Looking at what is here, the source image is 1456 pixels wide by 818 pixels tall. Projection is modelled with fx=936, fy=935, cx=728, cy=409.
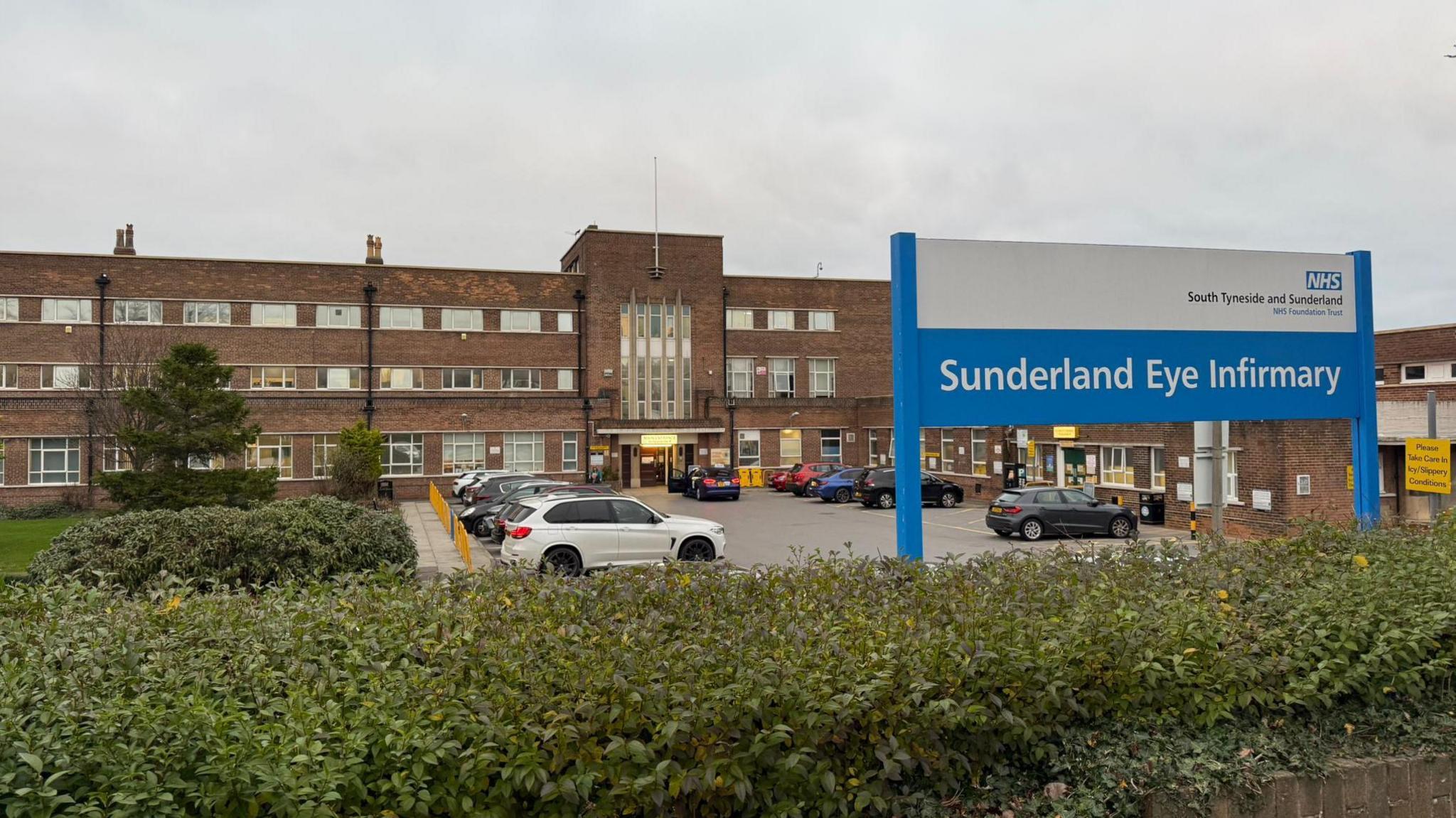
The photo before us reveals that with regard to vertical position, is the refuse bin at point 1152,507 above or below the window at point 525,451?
below

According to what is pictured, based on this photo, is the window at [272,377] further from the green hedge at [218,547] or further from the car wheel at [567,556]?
the green hedge at [218,547]

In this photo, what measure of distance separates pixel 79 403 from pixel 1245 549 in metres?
43.7

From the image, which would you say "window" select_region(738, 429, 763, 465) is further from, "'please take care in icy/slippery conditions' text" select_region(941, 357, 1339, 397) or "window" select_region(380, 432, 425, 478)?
"'please take care in icy/slippery conditions' text" select_region(941, 357, 1339, 397)

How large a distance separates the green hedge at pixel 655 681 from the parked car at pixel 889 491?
28667mm

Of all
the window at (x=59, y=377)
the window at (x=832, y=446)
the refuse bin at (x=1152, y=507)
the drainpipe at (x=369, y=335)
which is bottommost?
the refuse bin at (x=1152, y=507)

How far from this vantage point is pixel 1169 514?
2658 centimetres

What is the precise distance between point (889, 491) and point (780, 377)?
1784cm

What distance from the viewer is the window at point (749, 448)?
48.9 meters

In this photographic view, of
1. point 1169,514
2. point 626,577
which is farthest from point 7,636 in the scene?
point 1169,514

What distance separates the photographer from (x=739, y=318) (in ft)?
166

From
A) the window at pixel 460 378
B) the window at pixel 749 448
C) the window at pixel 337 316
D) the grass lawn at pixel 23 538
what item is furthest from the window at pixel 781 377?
the grass lawn at pixel 23 538

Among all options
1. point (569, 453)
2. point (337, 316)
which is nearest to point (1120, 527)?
point (569, 453)

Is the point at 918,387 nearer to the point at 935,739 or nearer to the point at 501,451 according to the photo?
the point at 935,739

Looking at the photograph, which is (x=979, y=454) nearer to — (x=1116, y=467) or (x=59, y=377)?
(x=1116, y=467)
